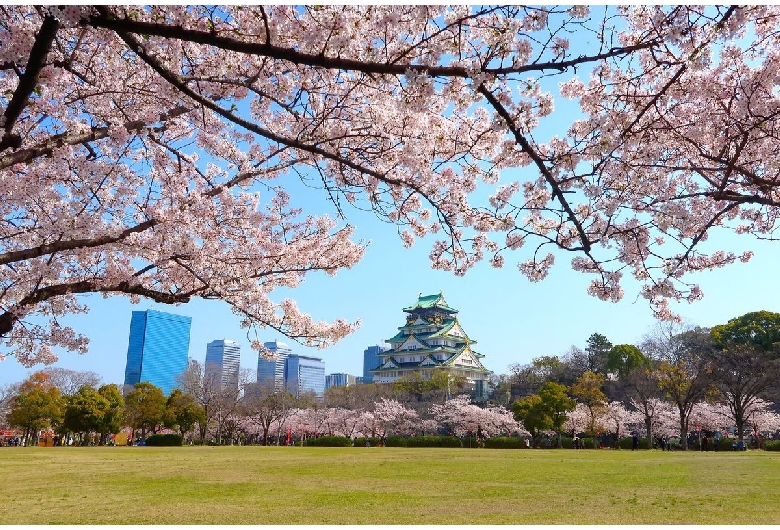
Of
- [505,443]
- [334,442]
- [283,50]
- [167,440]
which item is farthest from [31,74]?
[167,440]

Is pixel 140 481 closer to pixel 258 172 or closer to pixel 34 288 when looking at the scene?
pixel 34 288

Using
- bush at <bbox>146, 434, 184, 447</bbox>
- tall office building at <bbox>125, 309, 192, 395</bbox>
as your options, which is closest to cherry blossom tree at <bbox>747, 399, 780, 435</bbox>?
bush at <bbox>146, 434, 184, 447</bbox>

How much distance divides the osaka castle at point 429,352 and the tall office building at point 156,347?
64488mm

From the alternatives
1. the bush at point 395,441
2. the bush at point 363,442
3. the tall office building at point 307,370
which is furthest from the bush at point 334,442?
the tall office building at point 307,370

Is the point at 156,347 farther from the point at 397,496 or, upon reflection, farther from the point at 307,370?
the point at 397,496

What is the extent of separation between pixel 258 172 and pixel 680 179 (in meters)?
4.83

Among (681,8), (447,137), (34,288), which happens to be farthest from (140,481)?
(681,8)

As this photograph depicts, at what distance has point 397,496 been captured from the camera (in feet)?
30.5

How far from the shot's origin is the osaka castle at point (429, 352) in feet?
186

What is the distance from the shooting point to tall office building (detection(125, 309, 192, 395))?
111000 millimetres

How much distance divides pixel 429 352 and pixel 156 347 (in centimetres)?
7876

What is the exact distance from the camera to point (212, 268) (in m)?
7.04

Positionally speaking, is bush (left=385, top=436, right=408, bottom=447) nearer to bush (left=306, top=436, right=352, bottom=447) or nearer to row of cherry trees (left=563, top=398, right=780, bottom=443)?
bush (left=306, top=436, right=352, bottom=447)

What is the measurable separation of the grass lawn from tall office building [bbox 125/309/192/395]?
104575 millimetres
